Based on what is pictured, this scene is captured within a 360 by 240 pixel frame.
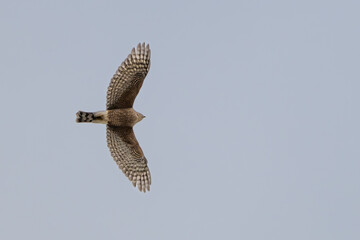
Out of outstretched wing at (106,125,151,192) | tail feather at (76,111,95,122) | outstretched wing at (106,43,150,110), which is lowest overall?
outstretched wing at (106,125,151,192)

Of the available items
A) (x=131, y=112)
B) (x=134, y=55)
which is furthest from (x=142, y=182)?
(x=134, y=55)

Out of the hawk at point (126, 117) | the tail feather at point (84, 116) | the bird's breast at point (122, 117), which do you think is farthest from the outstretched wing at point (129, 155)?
the tail feather at point (84, 116)

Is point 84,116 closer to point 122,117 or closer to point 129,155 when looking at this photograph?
point 122,117

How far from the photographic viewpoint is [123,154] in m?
27.8

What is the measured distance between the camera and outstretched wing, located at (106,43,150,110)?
26.7 meters

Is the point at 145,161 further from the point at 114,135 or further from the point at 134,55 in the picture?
the point at 134,55

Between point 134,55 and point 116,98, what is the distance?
183 cm

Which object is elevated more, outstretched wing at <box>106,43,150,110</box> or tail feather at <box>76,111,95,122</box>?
outstretched wing at <box>106,43,150,110</box>

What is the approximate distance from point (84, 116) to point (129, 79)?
224 centimetres

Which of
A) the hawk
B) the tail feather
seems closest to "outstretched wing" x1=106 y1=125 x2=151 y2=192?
the hawk

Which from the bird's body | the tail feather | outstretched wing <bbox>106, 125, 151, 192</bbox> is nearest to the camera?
the tail feather

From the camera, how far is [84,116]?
86.8 feet

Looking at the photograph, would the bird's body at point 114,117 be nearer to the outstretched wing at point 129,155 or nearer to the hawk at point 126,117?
the hawk at point 126,117

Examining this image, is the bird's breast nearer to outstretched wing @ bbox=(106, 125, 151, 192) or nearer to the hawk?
the hawk
